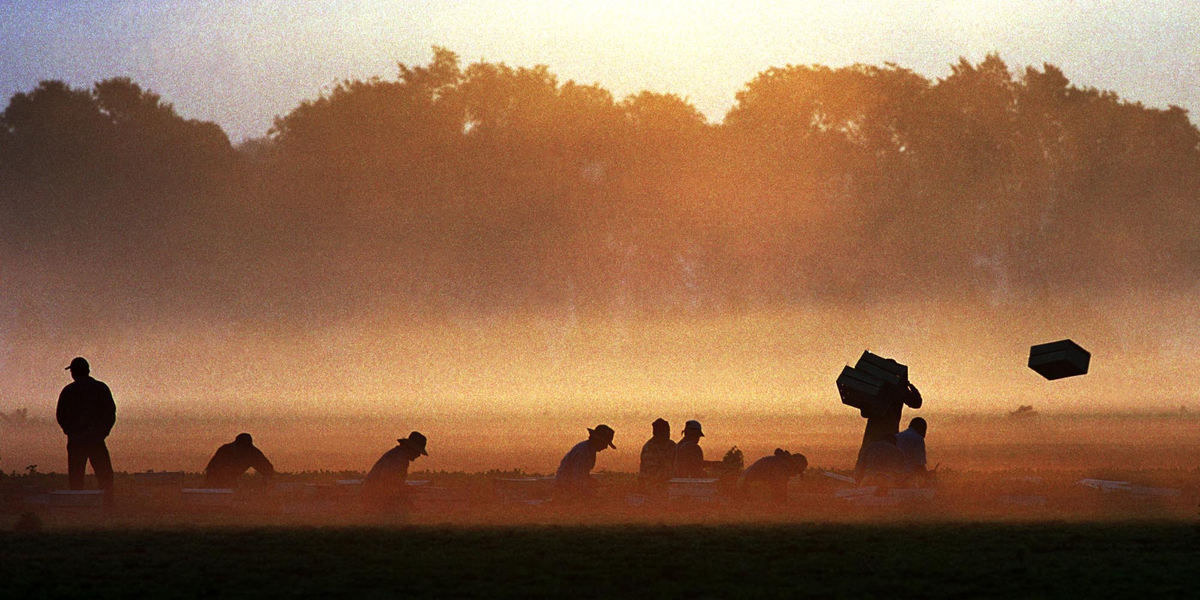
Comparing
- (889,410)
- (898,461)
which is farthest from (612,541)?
(889,410)

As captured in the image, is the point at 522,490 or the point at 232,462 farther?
the point at 522,490

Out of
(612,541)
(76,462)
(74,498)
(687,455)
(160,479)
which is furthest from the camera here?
(160,479)

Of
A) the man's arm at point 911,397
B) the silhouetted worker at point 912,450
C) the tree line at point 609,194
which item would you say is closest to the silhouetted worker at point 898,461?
the silhouetted worker at point 912,450

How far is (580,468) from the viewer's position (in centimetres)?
2647

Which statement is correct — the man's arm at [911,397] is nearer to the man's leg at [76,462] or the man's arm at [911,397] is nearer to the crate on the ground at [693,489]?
the crate on the ground at [693,489]

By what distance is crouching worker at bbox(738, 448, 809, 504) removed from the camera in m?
26.7

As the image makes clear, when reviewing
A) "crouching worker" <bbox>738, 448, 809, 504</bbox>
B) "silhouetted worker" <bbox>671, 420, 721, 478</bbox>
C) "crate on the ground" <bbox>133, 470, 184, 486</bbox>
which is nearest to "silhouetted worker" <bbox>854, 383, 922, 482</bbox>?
"crouching worker" <bbox>738, 448, 809, 504</bbox>

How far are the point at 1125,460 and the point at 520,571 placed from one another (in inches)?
1005

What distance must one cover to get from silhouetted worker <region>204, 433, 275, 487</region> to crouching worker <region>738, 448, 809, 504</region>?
7.75 meters

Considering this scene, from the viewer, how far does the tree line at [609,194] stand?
86.6 metres

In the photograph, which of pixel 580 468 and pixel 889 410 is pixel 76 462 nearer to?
pixel 580 468

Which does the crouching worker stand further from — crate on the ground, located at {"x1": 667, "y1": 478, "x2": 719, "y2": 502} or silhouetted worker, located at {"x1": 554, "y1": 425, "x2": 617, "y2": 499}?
silhouetted worker, located at {"x1": 554, "y1": 425, "x2": 617, "y2": 499}

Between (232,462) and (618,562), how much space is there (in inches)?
405

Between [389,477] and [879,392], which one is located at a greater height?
[879,392]
